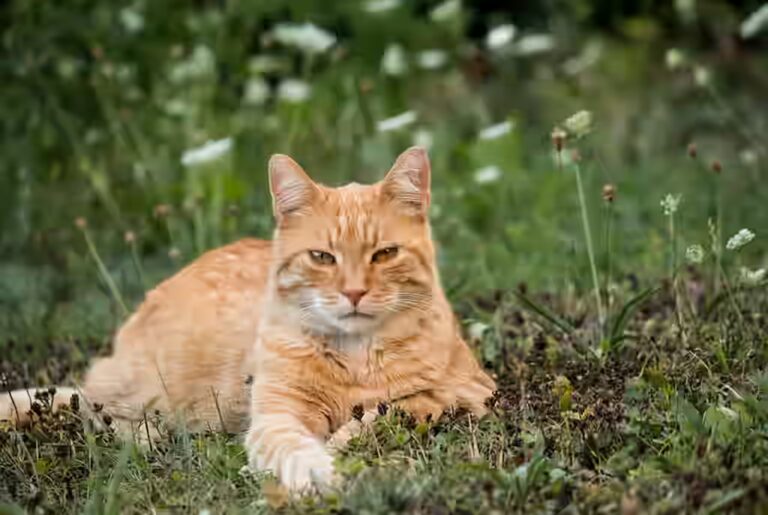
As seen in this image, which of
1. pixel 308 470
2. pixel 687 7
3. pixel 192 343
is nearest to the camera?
pixel 308 470

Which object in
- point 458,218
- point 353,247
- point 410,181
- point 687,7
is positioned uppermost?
point 410,181

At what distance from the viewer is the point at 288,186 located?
A: 376 cm

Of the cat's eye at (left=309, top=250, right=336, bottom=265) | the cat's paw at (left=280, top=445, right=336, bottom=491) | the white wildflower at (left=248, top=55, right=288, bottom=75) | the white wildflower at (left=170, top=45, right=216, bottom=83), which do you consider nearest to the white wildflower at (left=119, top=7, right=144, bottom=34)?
the white wildflower at (left=170, top=45, right=216, bottom=83)

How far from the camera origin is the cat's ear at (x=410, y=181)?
3732mm

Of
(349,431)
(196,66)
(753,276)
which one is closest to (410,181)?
(349,431)

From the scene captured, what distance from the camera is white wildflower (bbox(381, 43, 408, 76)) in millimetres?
6445

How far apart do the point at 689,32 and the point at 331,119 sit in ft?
12.8

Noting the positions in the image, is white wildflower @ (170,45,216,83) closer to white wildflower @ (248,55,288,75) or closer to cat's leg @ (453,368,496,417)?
white wildflower @ (248,55,288,75)

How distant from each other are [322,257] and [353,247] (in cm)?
10

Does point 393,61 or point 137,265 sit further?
point 393,61

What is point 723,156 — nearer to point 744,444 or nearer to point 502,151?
point 502,151

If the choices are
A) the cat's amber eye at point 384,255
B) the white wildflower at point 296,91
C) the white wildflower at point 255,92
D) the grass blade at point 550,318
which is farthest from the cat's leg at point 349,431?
the white wildflower at point 255,92

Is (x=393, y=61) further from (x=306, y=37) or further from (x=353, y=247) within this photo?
(x=353, y=247)

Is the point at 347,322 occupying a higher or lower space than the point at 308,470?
higher
